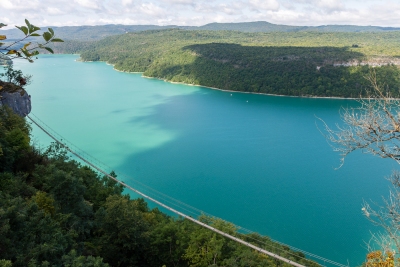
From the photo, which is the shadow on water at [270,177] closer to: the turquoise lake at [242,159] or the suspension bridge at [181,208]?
the turquoise lake at [242,159]

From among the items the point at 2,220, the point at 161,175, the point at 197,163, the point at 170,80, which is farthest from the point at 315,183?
the point at 170,80

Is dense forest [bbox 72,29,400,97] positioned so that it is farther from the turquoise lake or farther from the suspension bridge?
the suspension bridge

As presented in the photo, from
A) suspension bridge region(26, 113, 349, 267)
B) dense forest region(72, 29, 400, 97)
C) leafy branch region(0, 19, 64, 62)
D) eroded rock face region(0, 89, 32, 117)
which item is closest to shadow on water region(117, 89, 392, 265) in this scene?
suspension bridge region(26, 113, 349, 267)

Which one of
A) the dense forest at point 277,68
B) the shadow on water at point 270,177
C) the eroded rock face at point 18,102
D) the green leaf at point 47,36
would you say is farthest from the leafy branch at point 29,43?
the dense forest at point 277,68

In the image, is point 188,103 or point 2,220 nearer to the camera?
point 2,220

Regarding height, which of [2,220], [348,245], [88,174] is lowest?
[348,245]

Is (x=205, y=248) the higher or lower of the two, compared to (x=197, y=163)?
higher

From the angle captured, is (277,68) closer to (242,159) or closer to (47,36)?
(242,159)

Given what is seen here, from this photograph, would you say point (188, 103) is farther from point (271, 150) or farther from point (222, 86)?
point (271, 150)
